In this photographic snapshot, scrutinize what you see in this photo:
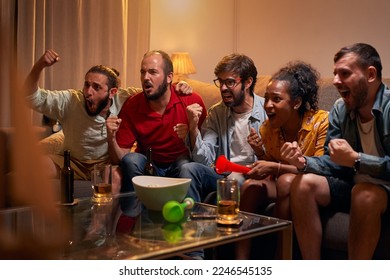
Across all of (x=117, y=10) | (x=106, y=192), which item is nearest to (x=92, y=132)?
(x=106, y=192)

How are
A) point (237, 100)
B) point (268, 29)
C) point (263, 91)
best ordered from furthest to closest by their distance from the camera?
point (268, 29), point (263, 91), point (237, 100)

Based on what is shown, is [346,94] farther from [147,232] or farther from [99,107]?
[99,107]

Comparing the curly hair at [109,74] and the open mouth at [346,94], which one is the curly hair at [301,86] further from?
the curly hair at [109,74]

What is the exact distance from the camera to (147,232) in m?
1.45

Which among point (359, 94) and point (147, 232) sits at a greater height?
point (359, 94)

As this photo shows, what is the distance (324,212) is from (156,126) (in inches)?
39.0

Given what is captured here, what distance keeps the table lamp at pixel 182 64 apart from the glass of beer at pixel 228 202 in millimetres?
2750

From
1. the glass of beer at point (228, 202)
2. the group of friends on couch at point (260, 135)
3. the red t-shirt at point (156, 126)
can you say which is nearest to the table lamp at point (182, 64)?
the group of friends on couch at point (260, 135)

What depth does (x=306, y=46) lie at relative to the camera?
12.7ft

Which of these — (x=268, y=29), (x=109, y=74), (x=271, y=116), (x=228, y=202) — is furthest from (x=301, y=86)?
(x=268, y=29)

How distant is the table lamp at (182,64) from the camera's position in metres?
4.18

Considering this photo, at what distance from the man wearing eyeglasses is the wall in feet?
4.83

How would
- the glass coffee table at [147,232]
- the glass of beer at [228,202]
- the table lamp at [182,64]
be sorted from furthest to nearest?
the table lamp at [182,64], the glass of beer at [228,202], the glass coffee table at [147,232]

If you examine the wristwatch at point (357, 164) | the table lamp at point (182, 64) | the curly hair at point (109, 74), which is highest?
the table lamp at point (182, 64)
